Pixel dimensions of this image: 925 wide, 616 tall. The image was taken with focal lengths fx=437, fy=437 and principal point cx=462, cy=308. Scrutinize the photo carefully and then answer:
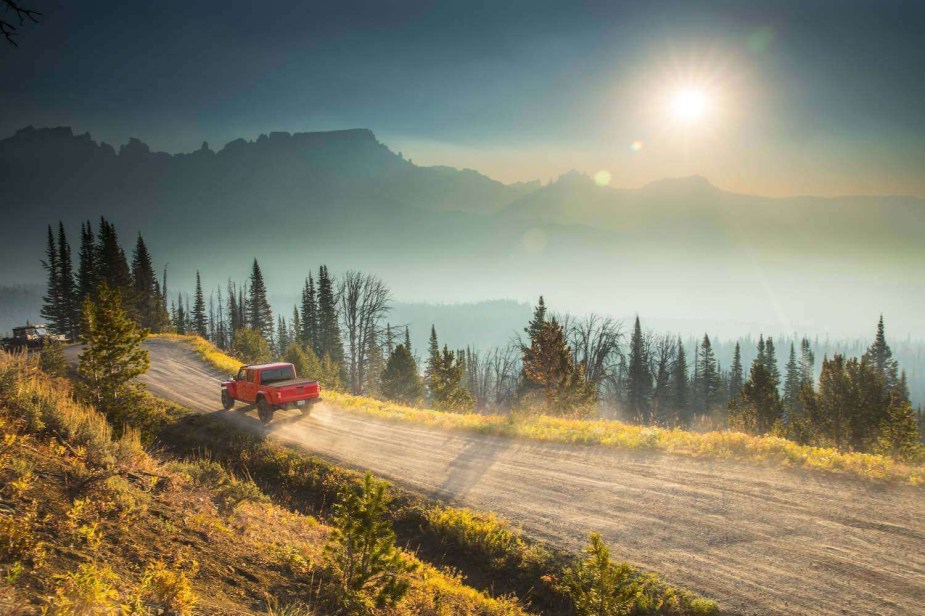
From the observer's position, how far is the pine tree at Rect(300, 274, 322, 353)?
7431cm

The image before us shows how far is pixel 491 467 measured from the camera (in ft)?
41.8

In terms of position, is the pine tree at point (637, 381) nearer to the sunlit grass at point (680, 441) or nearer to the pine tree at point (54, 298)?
the sunlit grass at point (680, 441)

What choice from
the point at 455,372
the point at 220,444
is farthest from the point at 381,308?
the point at 220,444

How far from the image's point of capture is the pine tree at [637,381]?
81625 millimetres

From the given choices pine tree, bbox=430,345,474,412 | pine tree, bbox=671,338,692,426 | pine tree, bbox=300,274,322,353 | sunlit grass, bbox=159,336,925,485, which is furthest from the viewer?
pine tree, bbox=671,338,692,426

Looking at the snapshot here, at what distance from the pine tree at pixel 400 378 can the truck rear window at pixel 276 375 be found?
31.6 meters

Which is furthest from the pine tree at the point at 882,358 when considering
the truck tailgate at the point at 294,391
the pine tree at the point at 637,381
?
the truck tailgate at the point at 294,391

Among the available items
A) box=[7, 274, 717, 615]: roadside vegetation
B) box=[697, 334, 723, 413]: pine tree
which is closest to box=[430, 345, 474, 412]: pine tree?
box=[7, 274, 717, 615]: roadside vegetation

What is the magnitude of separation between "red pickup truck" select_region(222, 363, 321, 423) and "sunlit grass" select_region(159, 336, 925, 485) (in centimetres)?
266

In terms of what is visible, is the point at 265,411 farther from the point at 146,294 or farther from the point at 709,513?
the point at 146,294

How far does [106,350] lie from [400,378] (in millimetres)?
38740

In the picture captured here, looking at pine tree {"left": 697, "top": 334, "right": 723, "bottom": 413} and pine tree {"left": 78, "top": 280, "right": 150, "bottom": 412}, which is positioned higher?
pine tree {"left": 78, "top": 280, "right": 150, "bottom": 412}

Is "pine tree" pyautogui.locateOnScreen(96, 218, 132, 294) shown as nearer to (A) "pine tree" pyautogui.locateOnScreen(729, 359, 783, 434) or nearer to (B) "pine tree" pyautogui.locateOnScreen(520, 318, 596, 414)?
(B) "pine tree" pyautogui.locateOnScreen(520, 318, 596, 414)

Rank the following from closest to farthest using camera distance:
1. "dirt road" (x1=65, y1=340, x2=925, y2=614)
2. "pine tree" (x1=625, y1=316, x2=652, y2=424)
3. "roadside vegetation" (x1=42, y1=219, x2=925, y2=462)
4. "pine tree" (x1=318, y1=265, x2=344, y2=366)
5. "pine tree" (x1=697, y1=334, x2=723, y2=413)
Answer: "dirt road" (x1=65, y1=340, x2=925, y2=614) < "roadside vegetation" (x1=42, y1=219, x2=925, y2=462) < "pine tree" (x1=318, y1=265, x2=344, y2=366) < "pine tree" (x1=625, y1=316, x2=652, y2=424) < "pine tree" (x1=697, y1=334, x2=723, y2=413)
